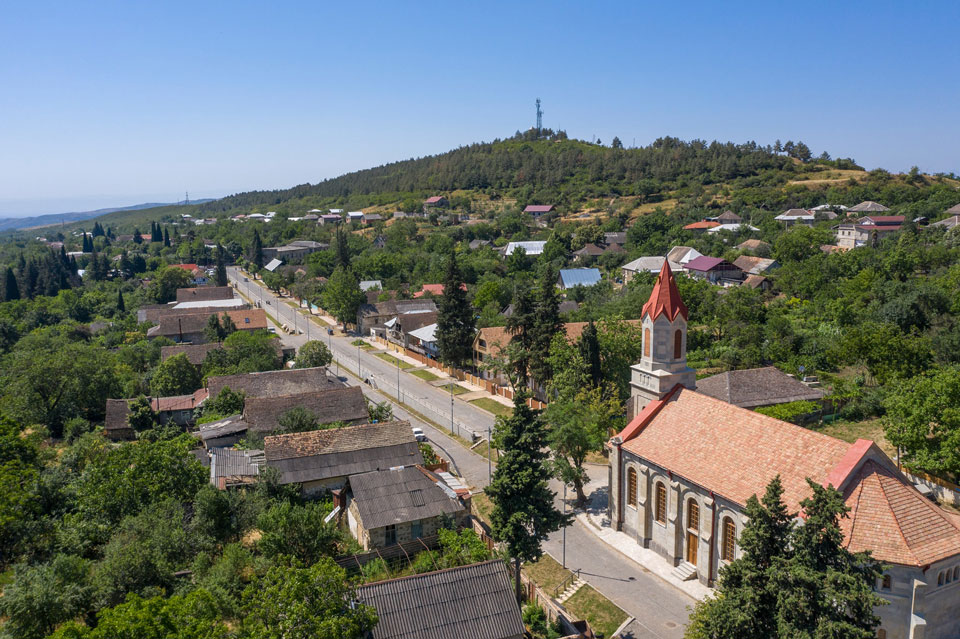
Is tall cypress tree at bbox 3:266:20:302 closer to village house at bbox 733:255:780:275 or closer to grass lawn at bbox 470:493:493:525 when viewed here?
grass lawn at bbox 470:493:493:525

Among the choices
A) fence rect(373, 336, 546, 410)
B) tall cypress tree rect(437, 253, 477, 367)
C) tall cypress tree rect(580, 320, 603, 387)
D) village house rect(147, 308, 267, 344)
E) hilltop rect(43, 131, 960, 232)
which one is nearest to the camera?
tall cypress tree rect(580, 320, 603, 387)

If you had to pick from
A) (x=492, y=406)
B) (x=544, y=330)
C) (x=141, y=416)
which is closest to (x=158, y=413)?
(x=141, y=416)

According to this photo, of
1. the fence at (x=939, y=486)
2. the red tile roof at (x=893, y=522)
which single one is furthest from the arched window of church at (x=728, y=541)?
the fence at (x=939, y=486)

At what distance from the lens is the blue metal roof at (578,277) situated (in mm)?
93869

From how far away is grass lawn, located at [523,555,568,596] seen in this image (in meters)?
28.2

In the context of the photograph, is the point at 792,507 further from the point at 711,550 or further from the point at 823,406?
the point at 823,406

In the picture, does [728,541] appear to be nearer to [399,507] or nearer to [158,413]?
[399,507]

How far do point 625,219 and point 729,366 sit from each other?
78405mm

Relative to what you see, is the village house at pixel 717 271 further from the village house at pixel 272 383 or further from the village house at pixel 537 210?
the village house at pixel 537 210

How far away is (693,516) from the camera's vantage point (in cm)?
2708

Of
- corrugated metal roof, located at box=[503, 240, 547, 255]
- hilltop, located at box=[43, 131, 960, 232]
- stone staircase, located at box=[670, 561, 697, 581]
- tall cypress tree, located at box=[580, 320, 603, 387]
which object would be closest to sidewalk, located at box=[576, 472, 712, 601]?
stone staircase, located at box=[670, 561, 697, 581]

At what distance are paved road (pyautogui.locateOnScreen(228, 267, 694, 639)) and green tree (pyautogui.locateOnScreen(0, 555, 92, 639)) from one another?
1965 cm

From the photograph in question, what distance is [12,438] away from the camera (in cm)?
4009

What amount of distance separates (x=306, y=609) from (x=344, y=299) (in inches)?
2681
